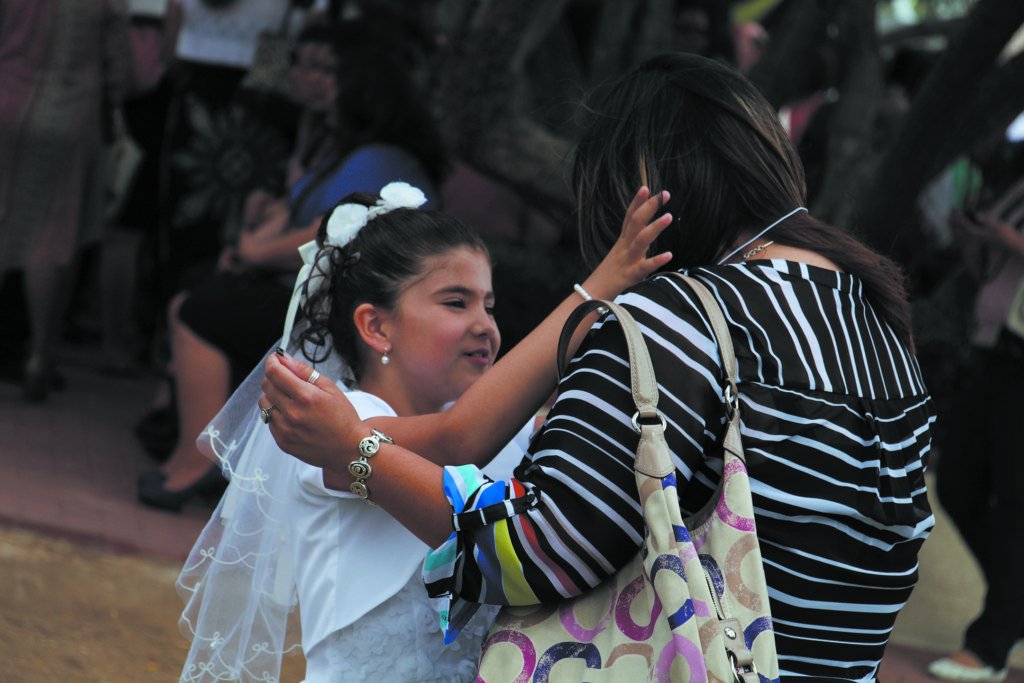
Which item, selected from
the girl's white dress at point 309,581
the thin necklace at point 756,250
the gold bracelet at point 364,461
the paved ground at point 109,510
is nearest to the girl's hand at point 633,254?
the thin necklace at point 756,250

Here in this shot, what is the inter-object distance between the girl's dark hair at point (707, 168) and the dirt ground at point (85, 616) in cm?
252

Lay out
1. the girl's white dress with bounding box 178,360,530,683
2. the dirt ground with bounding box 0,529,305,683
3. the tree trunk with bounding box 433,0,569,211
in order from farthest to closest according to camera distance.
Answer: the tree trunk with bounding box 433,0,569,211 < the dirt ground with bounding box 0,529,305,683 < the girl's white dress with bounding box 178,360,530,683

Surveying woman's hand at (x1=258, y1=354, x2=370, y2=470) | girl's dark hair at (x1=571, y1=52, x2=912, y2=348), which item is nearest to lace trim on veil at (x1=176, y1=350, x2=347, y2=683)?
woman's hand at (x1=258, y1=354, x2=370, y2=470)

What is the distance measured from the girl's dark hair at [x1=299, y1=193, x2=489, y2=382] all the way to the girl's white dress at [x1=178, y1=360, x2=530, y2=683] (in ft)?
0.71

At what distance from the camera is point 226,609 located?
87.7 inches

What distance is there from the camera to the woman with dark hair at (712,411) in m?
1.37

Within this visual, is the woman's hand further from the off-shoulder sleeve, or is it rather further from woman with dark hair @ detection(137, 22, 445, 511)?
woman with dark hair @ detection(137, 22, 445, 511)

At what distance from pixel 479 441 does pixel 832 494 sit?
562 mm

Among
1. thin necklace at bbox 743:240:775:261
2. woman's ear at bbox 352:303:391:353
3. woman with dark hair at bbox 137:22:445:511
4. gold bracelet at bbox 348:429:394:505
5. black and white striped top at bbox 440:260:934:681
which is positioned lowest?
woman with dark hair at bbox 137:22:445:511

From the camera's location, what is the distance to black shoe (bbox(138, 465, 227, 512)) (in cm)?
466

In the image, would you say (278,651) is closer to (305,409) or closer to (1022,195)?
(305,409)

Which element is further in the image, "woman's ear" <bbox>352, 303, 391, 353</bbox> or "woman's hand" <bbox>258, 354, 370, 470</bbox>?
"woman's ear" <bbox>352, 303, 391, 353</bbox>

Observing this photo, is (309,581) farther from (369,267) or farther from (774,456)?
(774,456)

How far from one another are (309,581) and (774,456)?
988 mm
